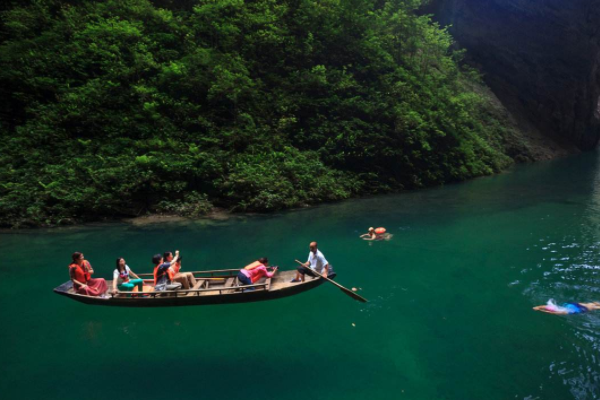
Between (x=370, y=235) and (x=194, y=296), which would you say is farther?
(x=370, y=235)

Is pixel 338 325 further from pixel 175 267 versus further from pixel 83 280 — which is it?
pixel 83 280

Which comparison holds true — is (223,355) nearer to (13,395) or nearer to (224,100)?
(13,395)

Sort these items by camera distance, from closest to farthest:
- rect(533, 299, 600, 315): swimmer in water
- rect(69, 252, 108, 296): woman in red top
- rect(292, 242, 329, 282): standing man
Answer: rect(533, 299, 600, 315): swimmer in water
rect(69, 252, 108, 296): woman in red top
rect(292, 242, 329, 282): standing man

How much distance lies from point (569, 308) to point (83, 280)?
467 inches

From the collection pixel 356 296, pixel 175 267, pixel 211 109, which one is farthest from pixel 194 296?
pixel 211 109

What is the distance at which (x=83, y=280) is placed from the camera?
9.03 metres

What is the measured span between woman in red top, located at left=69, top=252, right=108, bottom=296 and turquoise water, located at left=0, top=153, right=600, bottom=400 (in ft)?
1.91

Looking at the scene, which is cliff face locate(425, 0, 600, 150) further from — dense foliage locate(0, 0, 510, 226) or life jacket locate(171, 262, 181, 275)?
life jacket locate(171, 262, 181, 275)

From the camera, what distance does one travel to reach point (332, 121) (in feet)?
81.0

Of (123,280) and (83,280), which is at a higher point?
(83,280)

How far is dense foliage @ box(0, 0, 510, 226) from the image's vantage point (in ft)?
59.8

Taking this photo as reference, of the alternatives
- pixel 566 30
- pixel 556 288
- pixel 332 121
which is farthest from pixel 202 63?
pixel 566 30

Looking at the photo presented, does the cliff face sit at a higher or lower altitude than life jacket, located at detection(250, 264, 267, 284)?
higher

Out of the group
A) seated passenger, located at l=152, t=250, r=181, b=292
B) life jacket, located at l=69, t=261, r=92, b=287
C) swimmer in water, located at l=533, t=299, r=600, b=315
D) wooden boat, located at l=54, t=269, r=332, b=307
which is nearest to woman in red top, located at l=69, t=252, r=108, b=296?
life jacket, located at l=69, t=261, r=92, b=287
